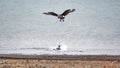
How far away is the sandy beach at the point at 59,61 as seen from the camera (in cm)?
573

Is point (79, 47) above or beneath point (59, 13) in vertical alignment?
beneath

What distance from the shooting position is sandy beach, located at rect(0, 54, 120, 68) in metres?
5.73

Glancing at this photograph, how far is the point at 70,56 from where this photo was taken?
575 cm

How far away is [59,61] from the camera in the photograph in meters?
5.79

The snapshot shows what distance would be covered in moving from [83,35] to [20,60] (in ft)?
3.52

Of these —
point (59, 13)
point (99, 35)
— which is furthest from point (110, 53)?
point (59, 13)

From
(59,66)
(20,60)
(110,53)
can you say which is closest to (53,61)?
(59,66)

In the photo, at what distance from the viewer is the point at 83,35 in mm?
6238

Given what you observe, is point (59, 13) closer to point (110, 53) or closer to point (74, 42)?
point (74, 42)

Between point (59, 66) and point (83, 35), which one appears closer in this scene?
point (59, 66)

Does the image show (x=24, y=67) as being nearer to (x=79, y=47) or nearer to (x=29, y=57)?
(x=29, y=57)

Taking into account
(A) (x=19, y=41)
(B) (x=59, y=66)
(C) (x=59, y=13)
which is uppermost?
(C) (x=59, y=13)

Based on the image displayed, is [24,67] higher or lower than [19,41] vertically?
lower

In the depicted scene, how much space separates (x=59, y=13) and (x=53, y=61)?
847mm
